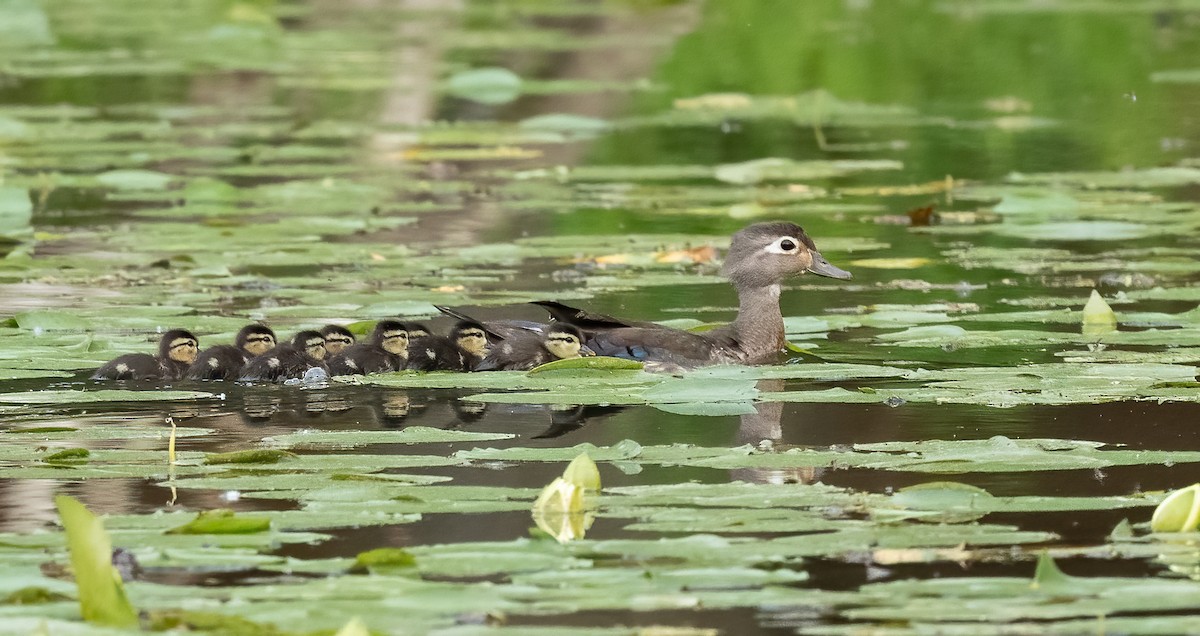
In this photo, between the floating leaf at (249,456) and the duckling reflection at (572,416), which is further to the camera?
the duckling reflection at (572,416)

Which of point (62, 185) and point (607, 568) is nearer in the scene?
point (607, 568)

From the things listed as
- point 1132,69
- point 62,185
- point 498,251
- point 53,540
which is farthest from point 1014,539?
point 1132,69

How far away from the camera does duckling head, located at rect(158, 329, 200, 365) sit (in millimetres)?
7008

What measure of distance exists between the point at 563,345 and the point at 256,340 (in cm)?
102

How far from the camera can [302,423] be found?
6.35m

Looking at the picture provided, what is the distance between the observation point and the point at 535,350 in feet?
24.0

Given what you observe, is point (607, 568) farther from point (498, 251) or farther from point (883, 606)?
point (498, 251)

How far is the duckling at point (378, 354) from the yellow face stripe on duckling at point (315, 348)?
4 centimetres

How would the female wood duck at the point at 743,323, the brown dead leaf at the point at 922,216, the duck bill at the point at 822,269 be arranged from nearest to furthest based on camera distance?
the female wood duck at the point at 743,323 < the duck bill at the point at 822,269 < the brown dead leaf at the point at 922,216

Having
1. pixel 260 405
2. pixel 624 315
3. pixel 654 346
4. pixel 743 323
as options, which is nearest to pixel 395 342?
pixel 260 405

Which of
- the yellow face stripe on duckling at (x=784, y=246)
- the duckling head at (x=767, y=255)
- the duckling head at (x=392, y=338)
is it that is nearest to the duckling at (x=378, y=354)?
the duckling head at (x=392, y=338)

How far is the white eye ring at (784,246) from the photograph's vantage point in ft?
26.5

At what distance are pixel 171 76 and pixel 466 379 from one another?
45.1ft

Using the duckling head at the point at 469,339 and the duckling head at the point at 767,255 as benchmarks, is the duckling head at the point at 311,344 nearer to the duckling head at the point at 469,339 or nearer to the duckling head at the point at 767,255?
the duckling head at the point at 469,339
